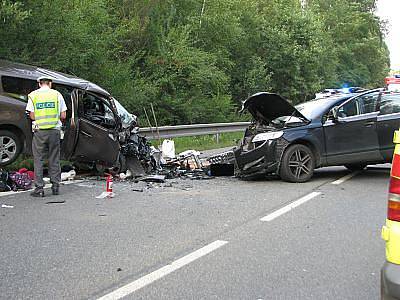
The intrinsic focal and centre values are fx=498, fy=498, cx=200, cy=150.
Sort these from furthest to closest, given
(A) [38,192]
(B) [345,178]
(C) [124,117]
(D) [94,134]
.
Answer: (C) [124,117] → (B) [345,178] → (D) [94,134] → (A) [38,192]

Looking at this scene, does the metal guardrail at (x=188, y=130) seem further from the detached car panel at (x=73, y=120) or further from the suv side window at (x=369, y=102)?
the suv side window at (x=369, y=102)

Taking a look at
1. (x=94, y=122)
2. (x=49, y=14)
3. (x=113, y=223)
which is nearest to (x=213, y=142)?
(x=49, y=14)

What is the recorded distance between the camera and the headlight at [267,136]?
28.9 ft

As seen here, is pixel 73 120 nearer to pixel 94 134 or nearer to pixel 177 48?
pixel 94 134

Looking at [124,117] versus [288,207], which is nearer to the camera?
[288,207]

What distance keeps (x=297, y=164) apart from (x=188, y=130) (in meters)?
6.87

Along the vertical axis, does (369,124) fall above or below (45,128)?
below

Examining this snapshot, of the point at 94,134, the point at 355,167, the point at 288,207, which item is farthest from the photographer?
the point at 355,167

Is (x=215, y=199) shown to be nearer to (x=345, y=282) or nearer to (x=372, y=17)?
(x=345, y=282)

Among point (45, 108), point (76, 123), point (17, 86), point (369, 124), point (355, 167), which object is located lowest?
point (355, 167)

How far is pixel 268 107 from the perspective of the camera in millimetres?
9320

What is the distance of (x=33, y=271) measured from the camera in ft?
14.1

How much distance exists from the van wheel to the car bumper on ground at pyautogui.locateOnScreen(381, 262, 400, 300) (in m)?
5.99

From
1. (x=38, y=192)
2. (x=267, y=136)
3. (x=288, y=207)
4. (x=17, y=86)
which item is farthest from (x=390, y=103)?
(x=17, y=86)
